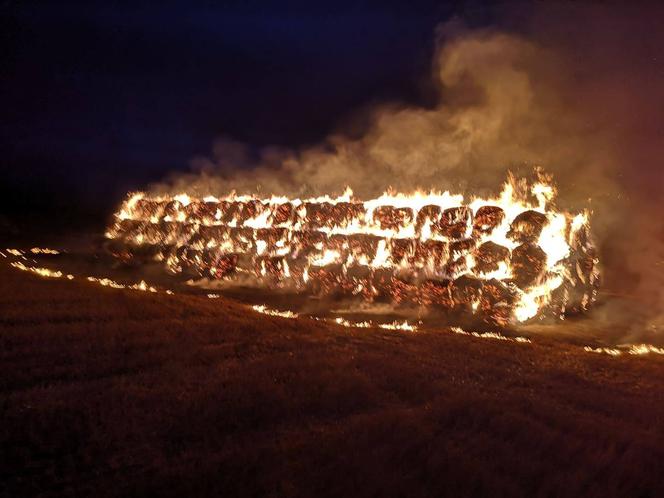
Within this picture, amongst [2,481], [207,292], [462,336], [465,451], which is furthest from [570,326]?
[2,481]

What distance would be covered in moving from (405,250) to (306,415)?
888 centimetres

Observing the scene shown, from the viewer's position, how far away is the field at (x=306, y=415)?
4.16m

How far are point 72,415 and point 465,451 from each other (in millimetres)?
3535

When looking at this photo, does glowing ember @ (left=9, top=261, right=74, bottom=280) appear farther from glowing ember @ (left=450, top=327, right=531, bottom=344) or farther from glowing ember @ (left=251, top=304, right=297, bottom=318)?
glowing ember @ (left=450, top=327, right=531, bottom=344)

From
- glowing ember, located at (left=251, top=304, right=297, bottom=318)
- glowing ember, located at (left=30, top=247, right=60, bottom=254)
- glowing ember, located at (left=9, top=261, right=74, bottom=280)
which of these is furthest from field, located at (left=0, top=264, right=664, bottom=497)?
glowing ember, located at (left=30, top=247, right=60, bottom=254)

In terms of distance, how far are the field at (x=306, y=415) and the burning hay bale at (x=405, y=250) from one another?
3.14m

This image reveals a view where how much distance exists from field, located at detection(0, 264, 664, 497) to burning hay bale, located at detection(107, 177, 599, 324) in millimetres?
3143

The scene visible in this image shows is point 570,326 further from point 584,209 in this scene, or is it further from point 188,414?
point 188,414

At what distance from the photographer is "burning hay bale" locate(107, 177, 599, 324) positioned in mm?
12031

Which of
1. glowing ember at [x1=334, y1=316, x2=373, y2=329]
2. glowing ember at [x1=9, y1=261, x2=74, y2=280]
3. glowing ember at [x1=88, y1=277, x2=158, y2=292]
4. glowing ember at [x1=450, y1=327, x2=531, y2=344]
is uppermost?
glowing ember at [x1=9, y1=261, x2=74, y2=280]

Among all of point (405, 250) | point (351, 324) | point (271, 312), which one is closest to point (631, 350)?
point (351, 324)

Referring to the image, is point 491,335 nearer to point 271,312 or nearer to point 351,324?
point 351,324

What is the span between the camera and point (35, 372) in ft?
20.4

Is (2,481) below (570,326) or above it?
below
